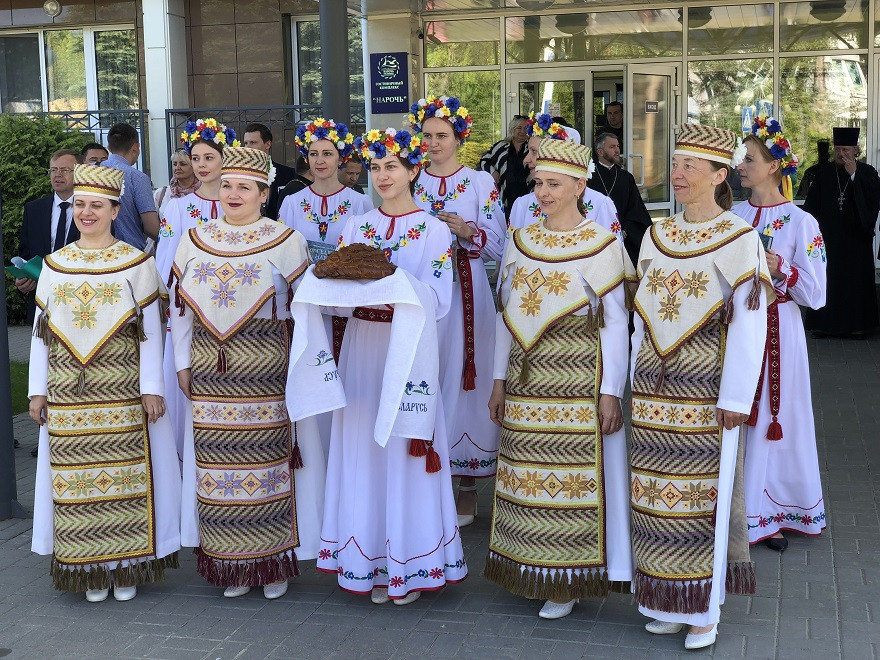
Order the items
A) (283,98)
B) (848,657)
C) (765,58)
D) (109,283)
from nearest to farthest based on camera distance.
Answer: (848,657) → (109,283) → (765,58) → (283,98)

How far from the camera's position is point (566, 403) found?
187 inches

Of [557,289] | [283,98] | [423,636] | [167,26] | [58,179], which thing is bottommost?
[423,636]

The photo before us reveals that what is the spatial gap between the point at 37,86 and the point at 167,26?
283 centimetres

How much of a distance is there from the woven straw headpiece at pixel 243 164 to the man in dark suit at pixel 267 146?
63.3 inches

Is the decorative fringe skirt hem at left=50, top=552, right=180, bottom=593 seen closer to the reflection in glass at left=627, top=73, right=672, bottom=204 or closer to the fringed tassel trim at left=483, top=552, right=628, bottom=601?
the fringed tassel trim at left=483, top=552, right=628, bottom=601

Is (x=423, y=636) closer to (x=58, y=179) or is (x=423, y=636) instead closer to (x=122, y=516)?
(x=122, y=516)

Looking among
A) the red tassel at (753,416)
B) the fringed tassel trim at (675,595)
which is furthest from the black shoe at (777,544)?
the fringed tassel trim at (675,595)

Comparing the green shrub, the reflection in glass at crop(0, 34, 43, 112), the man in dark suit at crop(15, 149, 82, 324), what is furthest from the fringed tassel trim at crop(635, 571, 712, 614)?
the reflection in glass at crop(0, 34, 43, 112)

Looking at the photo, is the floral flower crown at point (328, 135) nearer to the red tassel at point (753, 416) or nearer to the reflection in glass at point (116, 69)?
the red tassel at point (753, 416)

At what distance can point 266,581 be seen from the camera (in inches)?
203

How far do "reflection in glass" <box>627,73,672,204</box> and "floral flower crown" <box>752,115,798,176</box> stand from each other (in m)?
9.31

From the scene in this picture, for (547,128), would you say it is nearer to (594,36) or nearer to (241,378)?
(241,378)

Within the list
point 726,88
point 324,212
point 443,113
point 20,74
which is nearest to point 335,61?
point 324,212

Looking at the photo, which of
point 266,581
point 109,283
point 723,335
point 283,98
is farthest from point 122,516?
point 283,98
